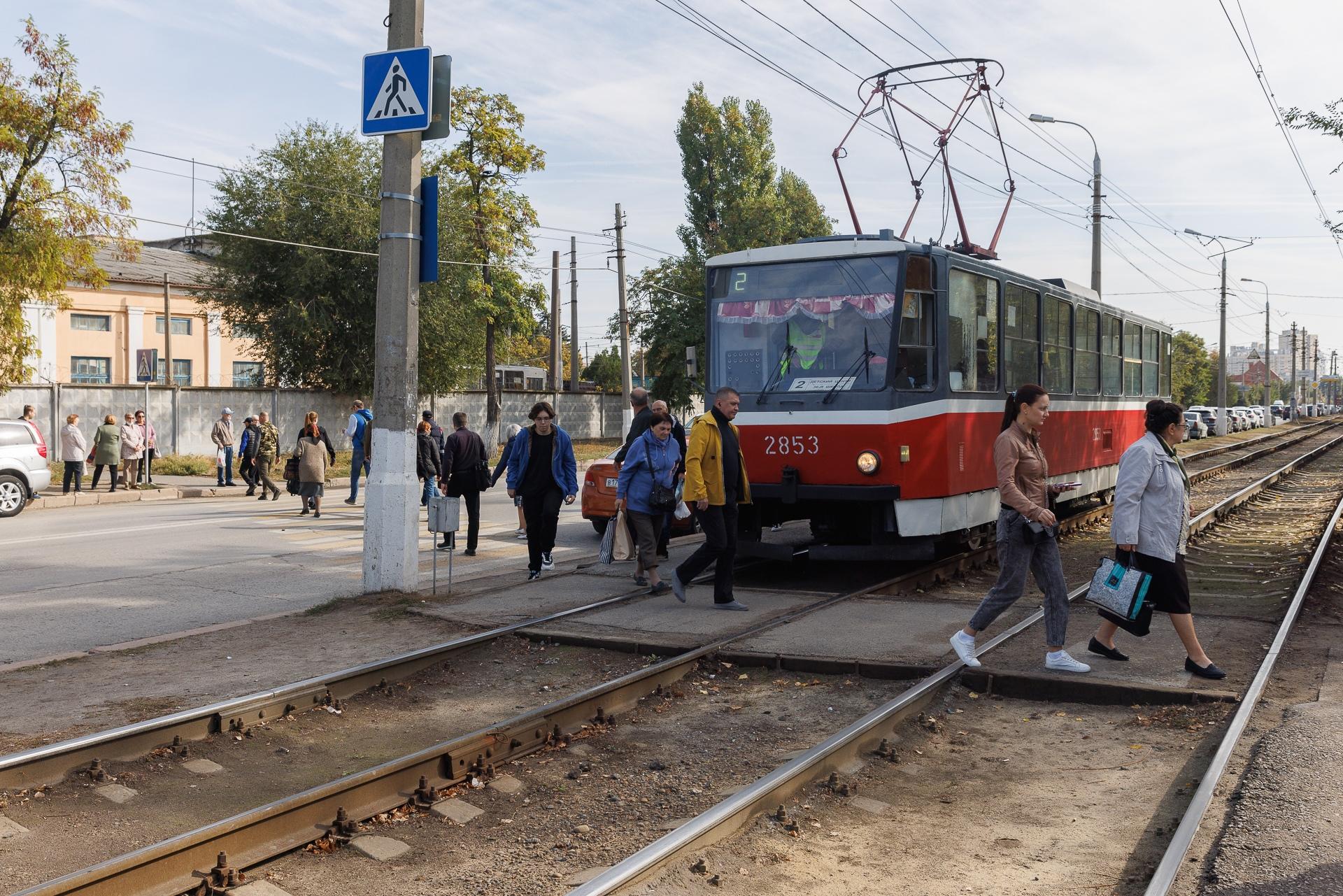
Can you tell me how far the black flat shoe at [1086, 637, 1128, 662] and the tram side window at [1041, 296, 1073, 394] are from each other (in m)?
6.09

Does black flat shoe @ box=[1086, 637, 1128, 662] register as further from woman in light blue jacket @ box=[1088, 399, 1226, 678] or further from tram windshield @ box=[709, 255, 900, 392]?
tram windshield @ box=[709, 255, 900, 392]

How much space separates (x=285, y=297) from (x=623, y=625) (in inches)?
1193

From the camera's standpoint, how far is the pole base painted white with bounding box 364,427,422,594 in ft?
33.7

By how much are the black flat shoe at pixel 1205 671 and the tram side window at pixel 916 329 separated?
3.99 m

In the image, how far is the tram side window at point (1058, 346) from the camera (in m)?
13.5

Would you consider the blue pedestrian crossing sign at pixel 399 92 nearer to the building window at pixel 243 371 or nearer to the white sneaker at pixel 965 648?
the white sneaker at pixel 965 648

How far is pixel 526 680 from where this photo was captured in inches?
300

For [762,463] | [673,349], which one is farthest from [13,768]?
[673,349]

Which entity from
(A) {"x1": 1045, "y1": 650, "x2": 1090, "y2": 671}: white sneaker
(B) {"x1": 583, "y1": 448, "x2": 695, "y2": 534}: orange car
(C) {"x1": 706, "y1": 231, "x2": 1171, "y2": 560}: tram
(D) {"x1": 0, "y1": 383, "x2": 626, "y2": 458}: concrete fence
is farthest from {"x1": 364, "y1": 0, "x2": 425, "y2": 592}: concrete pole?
(D) {"x1": 0, "y1": 383, "x2": 626, "y2": 458}: concrete fence

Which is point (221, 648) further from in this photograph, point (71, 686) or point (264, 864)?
point (264, 864)

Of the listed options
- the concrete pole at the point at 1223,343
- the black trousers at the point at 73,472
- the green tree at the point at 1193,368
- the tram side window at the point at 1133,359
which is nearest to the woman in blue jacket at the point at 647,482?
the tram side window at the point at 1133,359

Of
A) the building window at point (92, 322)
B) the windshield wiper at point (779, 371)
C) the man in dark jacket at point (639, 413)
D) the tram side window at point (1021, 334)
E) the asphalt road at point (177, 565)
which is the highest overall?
the building window at point (92, 322)

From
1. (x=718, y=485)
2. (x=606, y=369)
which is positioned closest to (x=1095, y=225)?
(x=718, y=485)

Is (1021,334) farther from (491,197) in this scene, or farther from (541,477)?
(491,197)
